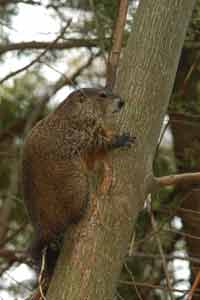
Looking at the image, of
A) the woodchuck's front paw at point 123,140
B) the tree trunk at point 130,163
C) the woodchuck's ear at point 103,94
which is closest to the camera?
the tree trunk at point 130,163

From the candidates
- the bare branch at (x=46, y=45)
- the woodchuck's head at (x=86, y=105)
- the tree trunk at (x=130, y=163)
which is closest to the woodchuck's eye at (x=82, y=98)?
the woodchuck's head at (x=86, y=105)

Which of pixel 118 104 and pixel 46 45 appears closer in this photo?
pixel 118 104

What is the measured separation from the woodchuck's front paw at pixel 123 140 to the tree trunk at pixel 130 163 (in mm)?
45

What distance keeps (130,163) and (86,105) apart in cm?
119

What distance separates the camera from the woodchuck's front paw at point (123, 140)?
330cm

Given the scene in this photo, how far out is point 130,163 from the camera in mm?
3346

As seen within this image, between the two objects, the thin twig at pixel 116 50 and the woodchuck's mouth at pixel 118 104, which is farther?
the thin twig at pixel 116 50

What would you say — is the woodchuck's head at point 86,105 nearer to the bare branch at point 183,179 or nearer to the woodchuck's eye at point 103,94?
the woodchuck's eye at point 103,94

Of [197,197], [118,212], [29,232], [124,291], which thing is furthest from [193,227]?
[118,212]

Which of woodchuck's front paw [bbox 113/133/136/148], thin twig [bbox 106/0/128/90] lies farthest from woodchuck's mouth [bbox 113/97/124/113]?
woodchuck's front paw [bbox 113/133/136/148]

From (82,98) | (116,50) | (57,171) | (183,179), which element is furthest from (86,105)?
(183,179)

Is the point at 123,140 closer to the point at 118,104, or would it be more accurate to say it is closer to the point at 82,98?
the point at 118,104

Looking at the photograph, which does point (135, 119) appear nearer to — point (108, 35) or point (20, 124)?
point (108, 35)

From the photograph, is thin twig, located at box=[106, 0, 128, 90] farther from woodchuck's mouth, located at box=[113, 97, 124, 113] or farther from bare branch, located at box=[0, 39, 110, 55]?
bare branch, located at box=[0, 39, 110, 55]
